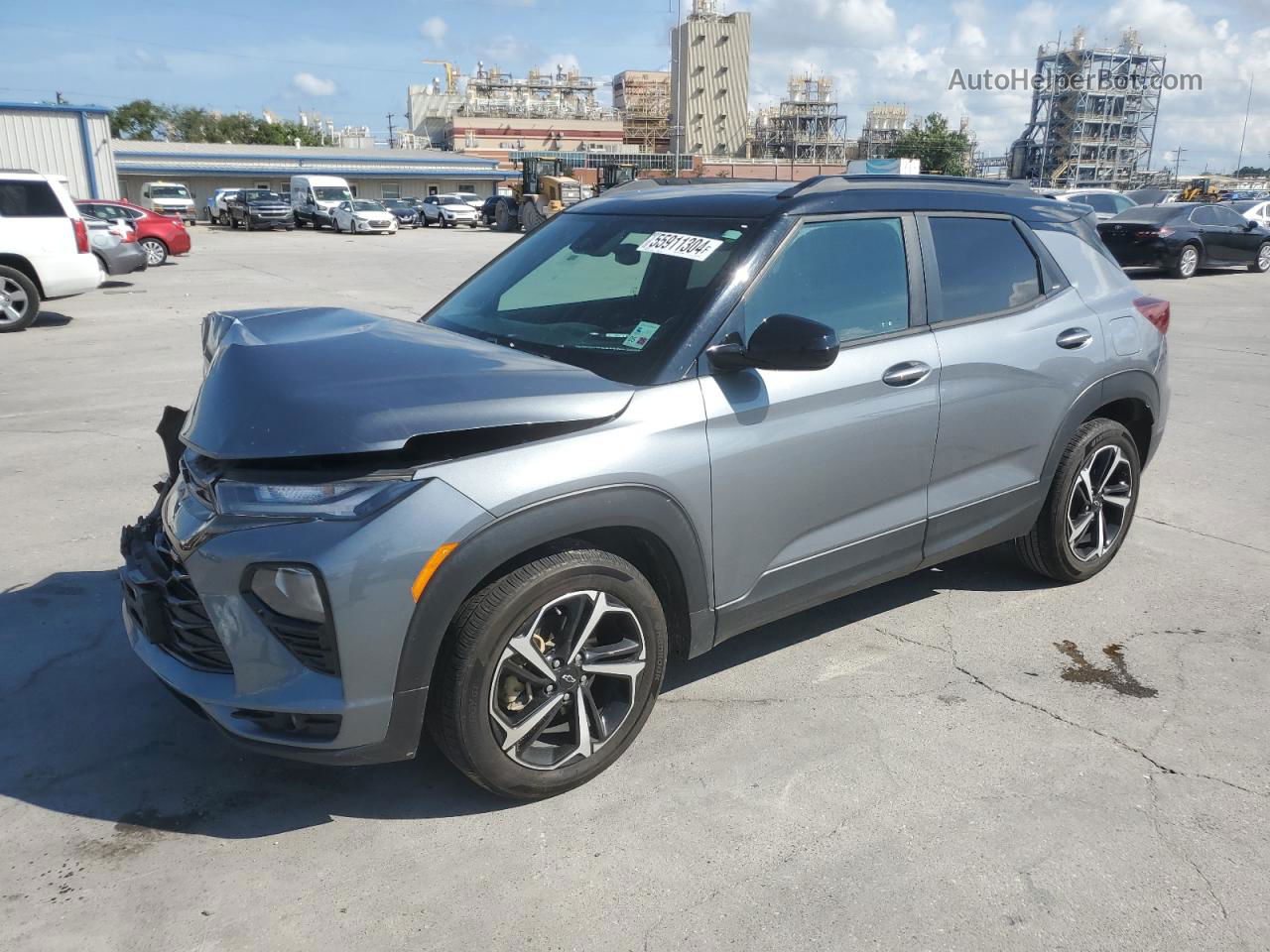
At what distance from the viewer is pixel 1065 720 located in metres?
3.50

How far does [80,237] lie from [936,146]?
101 m

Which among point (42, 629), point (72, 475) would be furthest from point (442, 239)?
point (42, 629)

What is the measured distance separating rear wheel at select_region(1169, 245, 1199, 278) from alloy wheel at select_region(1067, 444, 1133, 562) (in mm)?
17774

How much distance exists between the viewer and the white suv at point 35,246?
12.2 m

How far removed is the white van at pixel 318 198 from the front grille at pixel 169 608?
39.9 meters

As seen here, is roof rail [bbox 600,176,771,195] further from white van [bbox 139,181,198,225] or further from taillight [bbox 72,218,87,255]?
white van [bbox 139,181,198,225]

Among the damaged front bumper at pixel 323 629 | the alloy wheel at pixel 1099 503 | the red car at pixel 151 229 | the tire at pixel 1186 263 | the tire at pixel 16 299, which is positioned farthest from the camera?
the red car at pixel 151 229

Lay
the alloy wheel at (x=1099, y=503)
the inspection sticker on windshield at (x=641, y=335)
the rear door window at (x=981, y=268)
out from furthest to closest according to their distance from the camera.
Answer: the alloy wheel at (x=1099, y=503), the rear door window at (x=981, y=268), the inspection sticker on windshield at (x=641, y=335)

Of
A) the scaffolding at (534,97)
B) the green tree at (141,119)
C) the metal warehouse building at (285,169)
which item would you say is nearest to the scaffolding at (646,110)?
the scaffolding at (534,97)

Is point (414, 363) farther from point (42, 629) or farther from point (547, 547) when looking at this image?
point (42, 629)

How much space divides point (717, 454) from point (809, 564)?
648 millimetres

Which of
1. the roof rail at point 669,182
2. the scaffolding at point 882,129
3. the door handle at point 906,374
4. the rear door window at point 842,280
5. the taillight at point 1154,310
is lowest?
the door handle at point 906,374

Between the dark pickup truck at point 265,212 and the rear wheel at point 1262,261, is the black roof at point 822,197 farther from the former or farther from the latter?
the dark pickup truck at point 265,212

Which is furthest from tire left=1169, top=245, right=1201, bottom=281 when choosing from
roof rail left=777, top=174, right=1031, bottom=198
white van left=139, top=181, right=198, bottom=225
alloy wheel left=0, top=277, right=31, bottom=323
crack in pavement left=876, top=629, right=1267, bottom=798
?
white van left=139, top=181, right=198, bottom=225
